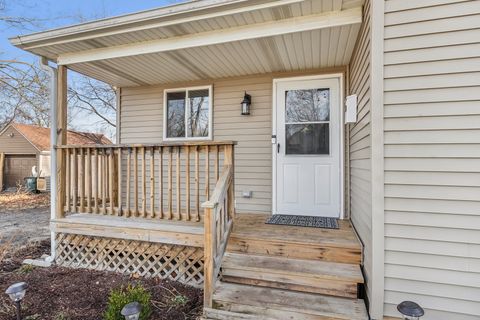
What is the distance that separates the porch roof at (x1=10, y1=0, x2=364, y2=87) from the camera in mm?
2771

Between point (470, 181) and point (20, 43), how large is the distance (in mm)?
5006

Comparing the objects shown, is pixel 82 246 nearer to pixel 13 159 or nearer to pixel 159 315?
pixel 159 315

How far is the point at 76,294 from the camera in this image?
3.10m

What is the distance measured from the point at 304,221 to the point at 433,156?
1.94 metres

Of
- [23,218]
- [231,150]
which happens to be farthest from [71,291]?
[23,218]

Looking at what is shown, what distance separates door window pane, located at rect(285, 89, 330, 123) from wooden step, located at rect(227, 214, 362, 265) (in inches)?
63.5

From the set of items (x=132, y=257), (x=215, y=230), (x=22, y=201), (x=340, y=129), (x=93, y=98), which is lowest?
(x=22, y=201)

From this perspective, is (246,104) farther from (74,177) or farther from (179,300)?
(179,300)

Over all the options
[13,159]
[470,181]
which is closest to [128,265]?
[470,181]

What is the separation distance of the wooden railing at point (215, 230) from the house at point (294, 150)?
0.05ft

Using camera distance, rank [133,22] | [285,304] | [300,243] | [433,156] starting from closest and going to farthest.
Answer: [433,156] → [285,304] → [300,243] → [133,22]

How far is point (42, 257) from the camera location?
4.07 m

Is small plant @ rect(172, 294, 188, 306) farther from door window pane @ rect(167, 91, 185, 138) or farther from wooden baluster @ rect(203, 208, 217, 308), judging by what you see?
door window pane @ rect(167, 91, 185, 138)

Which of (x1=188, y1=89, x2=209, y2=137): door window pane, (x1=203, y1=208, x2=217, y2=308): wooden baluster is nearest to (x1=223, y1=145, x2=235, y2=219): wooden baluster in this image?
(x1=203, y1=208, x2=217, y2=308): wooden baluster
